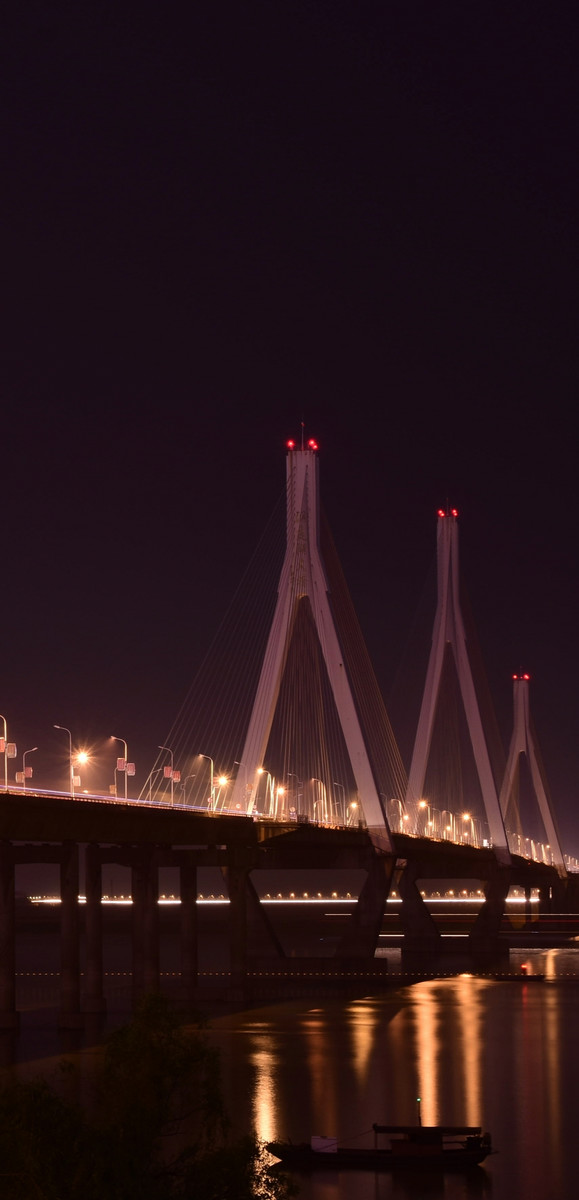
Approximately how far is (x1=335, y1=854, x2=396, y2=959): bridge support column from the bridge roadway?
0.05 m

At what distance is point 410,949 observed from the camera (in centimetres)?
10625

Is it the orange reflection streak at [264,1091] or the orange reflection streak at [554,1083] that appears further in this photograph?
the orange reflection streak at [264,1091]

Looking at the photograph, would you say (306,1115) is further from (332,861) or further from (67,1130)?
(332,861)

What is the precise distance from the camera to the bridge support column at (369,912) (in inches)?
3012

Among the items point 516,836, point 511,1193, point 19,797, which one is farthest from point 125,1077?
point 516,836

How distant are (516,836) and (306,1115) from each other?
102 metres

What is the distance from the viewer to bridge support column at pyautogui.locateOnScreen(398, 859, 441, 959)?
106 metres

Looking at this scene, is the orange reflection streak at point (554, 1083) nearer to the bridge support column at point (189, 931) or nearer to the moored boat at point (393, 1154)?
the moored boat at point (393, 1154)

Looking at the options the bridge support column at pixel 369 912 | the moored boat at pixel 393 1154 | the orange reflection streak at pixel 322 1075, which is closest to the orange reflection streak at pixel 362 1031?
the orange reflection streak at pixel 322 1075

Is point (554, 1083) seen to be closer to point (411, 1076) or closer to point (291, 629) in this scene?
point (411, 1076)

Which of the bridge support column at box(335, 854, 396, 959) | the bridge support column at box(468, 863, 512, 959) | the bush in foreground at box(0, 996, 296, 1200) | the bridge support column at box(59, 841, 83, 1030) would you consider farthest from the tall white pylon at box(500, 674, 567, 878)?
the bush in foreground at box(0, 996, 296, 1200)

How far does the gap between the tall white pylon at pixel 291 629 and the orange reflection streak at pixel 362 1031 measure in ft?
30.3

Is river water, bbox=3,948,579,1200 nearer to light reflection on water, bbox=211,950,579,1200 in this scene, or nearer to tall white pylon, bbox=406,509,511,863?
light reflection on water, bbox=211,950,579,1200

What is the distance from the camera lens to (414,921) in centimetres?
10862
